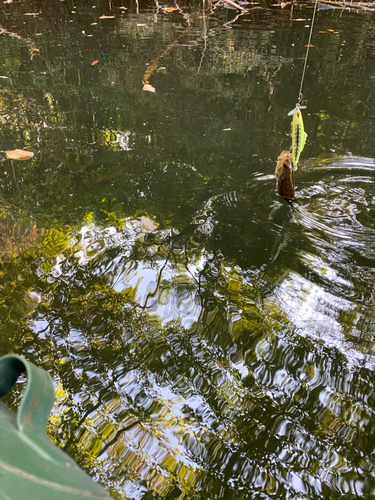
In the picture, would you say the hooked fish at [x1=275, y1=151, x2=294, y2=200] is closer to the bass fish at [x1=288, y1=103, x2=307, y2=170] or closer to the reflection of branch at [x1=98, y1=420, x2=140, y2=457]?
the bass fish at [x1=288, y1=103, x2=307, y2=170]

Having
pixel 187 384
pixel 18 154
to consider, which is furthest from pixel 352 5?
pixel 187 384

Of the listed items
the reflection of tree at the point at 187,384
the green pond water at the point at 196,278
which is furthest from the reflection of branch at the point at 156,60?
the reflection of tree at the point at 187,384

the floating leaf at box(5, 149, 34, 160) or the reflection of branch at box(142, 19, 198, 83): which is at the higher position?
the reflection of branch at box(142, 19, 198, 83)

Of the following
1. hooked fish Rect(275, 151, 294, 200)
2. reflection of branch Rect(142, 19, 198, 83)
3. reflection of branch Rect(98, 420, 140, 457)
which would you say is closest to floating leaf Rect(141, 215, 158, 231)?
hooked fish Rect(275, 151, 294, 200)

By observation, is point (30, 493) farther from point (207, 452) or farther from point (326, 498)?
point (326, 498)

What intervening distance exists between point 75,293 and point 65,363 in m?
0.46

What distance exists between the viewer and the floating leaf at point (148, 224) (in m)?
2.43

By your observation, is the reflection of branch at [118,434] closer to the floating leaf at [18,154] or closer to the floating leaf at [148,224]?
the floating leaf at [148,224]

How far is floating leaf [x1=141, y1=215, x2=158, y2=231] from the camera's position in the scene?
95.7 inches

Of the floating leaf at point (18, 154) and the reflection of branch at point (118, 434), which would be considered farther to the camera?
the floating leaf at point (18, 154)

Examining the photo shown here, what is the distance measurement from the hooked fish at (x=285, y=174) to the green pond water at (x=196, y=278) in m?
0.20

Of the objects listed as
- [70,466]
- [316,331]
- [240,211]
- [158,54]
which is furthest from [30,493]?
[158,54]

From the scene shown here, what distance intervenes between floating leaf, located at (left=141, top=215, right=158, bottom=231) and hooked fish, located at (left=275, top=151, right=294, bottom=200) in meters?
0.88

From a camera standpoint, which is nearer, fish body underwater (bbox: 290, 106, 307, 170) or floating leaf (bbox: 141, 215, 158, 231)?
fish body underwater (bbox: 290, 106, 307, 170)
